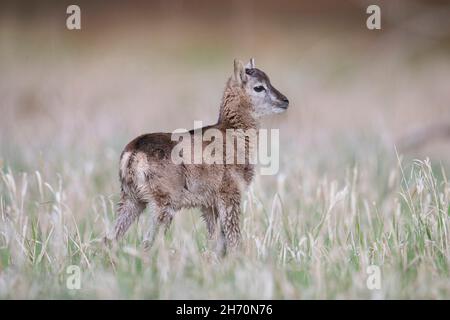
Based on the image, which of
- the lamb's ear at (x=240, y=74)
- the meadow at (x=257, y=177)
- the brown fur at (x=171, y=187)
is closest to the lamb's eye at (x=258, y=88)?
the lamb's ear at (x=240, y=74)

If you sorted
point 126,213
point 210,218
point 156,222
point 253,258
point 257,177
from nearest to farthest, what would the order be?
1. point 253,258
2. point 156,222
3. point 126,213
4. point 210,218
5. point 257,177

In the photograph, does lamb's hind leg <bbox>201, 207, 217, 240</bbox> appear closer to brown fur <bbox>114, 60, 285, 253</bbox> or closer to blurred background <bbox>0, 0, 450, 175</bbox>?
brown fur <bbox>114, 60, 285, 253</bbox>

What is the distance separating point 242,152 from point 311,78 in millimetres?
8602

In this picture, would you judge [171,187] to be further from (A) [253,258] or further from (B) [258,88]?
(B) [258,88]

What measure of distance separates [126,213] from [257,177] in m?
2.65

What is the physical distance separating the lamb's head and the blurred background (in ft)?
6.07

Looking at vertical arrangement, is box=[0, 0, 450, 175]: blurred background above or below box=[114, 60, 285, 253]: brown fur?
above

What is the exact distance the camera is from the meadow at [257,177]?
5398 millimetres

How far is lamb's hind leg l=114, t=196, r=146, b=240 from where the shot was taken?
20.1 feet

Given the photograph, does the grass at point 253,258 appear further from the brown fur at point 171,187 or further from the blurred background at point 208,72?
the blurred background at point 208,72

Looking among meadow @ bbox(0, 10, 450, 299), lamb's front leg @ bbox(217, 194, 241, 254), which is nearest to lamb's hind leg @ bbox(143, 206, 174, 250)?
meadow @ bbox(0, 10, 450, 299)

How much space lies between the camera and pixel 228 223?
6230 mm

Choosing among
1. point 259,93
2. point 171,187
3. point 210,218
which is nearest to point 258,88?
point 259,93
